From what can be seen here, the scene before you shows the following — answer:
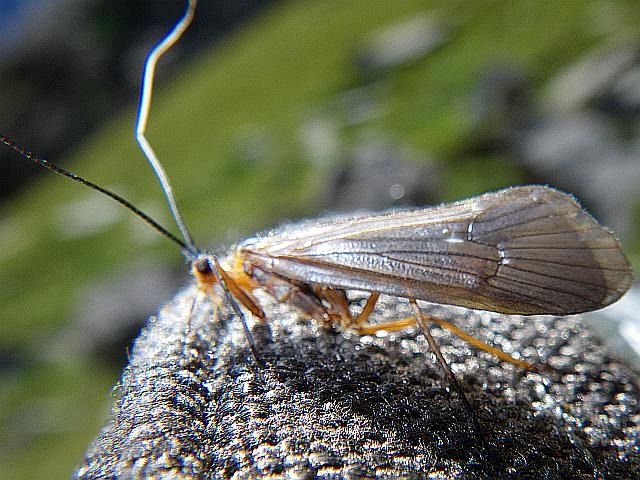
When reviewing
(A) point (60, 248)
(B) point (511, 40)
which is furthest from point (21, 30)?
(B) point (511, 40)

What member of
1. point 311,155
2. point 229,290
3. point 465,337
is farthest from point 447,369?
point 311,155

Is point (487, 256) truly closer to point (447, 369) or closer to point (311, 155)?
point (447, 369)

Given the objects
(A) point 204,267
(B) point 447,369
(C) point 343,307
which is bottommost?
(B) point 447,369

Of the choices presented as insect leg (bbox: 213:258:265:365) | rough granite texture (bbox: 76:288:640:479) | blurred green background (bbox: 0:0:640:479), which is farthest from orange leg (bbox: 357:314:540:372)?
blurred green background (bbox: 0:0:640:479)

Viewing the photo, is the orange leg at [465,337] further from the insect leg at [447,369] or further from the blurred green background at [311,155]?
the blurred green background at [311,155]

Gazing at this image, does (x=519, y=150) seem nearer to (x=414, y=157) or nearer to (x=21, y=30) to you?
(x=414, y=157)

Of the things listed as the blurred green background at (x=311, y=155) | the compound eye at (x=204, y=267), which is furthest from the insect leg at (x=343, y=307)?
the blurred green background at (x=311, y=155)

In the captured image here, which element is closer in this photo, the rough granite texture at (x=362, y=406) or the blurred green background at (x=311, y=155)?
the rough granite texture at (x=362, y=406)
